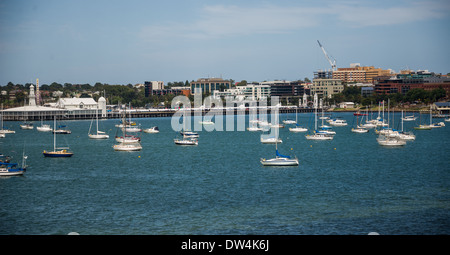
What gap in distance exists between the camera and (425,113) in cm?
12662

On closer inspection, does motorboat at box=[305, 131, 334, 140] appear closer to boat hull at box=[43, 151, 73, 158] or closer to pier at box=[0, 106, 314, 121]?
boat hull at box=[43, 151, 73, 158]

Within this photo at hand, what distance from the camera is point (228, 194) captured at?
2594 centimetres

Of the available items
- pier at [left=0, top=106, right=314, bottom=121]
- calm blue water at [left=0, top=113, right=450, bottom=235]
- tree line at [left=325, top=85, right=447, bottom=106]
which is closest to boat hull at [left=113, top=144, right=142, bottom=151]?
calm blue water at [left=0, top=113, right=450, bottom=235]

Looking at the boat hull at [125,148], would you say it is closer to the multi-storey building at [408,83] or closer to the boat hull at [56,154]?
the boat hull at [56,154]

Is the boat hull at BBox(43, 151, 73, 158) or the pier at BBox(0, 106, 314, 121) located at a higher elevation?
the pier at BBox(0, 106, 314, 121)

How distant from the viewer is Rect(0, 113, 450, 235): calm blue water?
19.5 metres

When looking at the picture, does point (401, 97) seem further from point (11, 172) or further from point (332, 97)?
point (11, 172)

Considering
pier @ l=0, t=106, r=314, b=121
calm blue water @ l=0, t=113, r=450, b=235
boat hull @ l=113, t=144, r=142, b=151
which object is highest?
pier @ l=0, t=106, r=314, b=121

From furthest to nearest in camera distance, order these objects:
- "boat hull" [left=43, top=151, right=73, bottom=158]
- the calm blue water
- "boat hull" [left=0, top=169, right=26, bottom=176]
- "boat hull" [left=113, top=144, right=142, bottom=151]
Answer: "boat hull" [left=113, top=144, right=142, bottom=151]
"boat hull" [left=43, top=151, right=73, bottom=158]
"boat hull" [left=0, top=169, right=26, bottom=176]
the calm blue water

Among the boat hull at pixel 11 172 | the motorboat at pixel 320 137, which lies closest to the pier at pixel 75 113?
the motorboat at pixel 320 137
